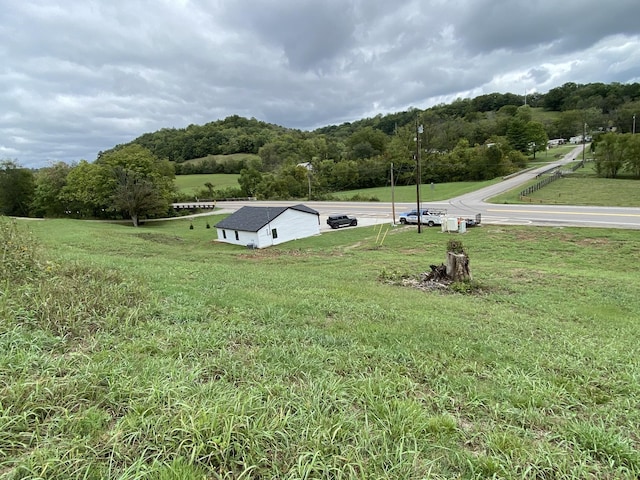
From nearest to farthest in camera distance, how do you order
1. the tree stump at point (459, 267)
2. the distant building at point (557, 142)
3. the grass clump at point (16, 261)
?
the grass clump at point (16, 261) → the tree stump at point (459, 267) → the distant building at point (557, 142)

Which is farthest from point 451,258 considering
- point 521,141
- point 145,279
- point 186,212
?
point 521,141

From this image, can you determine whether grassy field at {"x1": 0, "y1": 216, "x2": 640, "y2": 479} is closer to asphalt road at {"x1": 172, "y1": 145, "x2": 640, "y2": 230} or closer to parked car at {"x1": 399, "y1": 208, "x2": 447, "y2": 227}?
parked car at {"x1": 399, "y1": 208, "x2": 447, "y2": 227}

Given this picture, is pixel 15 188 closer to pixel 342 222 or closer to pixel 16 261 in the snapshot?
pixel 342 222

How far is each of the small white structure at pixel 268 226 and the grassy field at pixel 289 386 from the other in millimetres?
21412

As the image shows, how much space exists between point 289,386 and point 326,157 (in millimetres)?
87481

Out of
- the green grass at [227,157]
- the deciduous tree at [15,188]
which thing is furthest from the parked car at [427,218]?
the green grass at [227,157]

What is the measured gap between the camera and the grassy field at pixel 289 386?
7.00 feet

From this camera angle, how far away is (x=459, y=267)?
1048 cm

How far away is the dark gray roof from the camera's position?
2834 cm

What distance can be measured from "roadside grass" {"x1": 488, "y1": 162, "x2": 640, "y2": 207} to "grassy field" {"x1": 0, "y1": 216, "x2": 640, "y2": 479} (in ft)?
116

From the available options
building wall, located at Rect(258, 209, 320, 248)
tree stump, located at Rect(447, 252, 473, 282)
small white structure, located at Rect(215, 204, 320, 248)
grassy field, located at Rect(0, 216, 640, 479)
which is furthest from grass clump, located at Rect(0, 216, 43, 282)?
building wall, located at Rect(258, 209, 320, 248)

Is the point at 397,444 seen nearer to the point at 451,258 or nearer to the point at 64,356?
the point at 64,356

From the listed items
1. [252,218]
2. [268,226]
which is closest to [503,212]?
[268,226]

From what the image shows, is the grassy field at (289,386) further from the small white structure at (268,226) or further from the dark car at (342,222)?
the dark car at (342,222)
